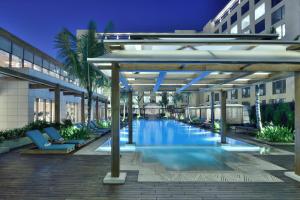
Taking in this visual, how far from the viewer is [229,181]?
7480mm

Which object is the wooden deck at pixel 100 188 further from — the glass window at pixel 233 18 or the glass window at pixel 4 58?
the glass window at pixel 233 18

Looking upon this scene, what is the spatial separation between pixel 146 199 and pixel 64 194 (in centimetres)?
188

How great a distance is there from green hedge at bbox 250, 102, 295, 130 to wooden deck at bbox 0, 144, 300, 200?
10.9 metres

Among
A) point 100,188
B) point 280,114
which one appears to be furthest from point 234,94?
point 100,188

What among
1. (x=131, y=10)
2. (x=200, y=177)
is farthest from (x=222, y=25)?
(x=131, y=10)

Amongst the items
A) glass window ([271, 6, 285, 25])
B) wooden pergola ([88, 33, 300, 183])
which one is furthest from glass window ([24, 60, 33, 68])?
glass window ([271, 6, 285, 25])

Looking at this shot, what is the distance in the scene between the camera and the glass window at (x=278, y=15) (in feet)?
122

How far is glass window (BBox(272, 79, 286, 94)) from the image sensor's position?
3733 cm

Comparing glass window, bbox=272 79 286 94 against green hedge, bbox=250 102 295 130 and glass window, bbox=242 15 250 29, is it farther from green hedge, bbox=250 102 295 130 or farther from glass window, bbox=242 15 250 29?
green hedge, bbox=250 102 295 130

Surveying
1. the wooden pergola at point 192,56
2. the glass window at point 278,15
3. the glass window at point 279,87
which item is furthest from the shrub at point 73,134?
the glass window at point 278,15

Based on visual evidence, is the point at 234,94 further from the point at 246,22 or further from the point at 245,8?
the point at 245,8

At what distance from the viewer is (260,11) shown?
43156mm

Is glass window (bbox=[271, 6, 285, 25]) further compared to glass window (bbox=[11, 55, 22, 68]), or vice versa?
glass window (bbox=[271, 6, 285, 25])

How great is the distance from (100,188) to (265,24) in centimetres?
4091
